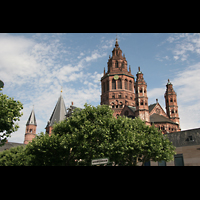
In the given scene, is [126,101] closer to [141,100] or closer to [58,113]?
[141,100]

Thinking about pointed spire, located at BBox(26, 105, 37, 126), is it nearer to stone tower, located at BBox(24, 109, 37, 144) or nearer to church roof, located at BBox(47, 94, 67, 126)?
stone tower, located at BBox(24, 109, 37, 144)

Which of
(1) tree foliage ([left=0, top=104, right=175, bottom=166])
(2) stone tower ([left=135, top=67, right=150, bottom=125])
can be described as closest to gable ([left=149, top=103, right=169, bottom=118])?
(2) stone tower ([left=135, top=67, right=150, bottom=125])

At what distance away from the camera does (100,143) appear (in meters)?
25.6

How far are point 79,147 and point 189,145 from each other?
19.1m

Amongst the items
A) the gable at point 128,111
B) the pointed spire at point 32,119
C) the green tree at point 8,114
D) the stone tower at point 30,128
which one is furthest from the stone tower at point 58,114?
the green tree at point 8,114

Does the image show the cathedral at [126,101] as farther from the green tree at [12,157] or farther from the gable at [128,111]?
the green tree at [12,157]

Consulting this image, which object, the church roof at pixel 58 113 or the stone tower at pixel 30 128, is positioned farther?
the stone tower at pixel 30 128

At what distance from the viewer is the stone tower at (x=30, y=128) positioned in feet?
327

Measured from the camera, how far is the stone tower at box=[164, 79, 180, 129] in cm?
7281

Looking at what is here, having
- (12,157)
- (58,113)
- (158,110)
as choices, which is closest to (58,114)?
(58,113)

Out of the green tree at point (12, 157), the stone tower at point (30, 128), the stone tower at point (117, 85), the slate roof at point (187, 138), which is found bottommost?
the green tree at point (12, 157)
